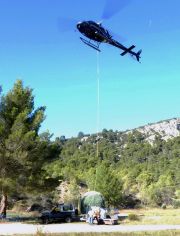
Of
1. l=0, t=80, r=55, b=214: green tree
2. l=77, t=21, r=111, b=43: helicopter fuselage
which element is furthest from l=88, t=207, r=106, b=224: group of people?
l=77, t=21, r=111, b=43: helicopter fuselage

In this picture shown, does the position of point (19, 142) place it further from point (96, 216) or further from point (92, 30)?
point (92, 30)

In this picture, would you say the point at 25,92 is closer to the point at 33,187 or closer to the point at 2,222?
the point at 33,187

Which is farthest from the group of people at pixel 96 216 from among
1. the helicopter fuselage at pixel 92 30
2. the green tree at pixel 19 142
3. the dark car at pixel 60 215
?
the helicopter fuselage at pixel 92 30

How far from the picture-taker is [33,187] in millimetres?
37375

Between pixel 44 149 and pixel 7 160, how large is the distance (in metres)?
3.27

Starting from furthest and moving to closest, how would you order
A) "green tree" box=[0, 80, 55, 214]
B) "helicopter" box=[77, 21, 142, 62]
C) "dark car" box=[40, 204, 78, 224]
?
"green tree" box=[0, 80, 55, 214], "dark car" box=[40, 204, 78, 224], "helicopter" box=[77, 21, 142, 62]

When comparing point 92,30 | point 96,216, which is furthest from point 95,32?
point 96,216

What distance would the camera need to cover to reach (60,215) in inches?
1380

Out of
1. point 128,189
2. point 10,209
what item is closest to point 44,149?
point 10,209

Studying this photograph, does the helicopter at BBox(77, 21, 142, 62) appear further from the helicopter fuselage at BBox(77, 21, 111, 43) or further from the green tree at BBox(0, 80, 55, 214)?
the green tree at BBox(0, 80, 55, 214)

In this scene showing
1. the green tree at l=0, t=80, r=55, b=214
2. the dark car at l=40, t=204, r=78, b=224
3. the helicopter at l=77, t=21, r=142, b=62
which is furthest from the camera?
the green tree at l=0, t=80, r=55, b=214

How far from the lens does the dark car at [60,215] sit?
3438 centimetres

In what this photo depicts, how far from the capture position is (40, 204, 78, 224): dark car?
113 feet

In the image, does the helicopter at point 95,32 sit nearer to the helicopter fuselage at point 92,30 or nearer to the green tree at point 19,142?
the helicopter fuselage at point 92,30
